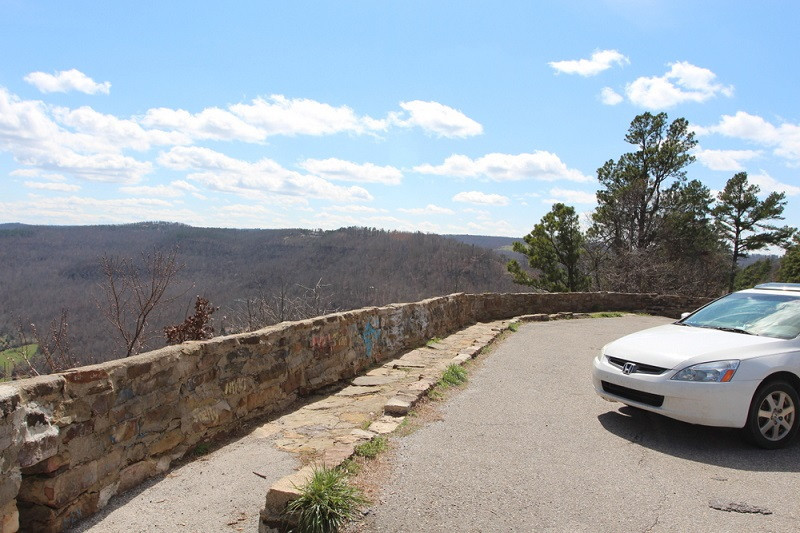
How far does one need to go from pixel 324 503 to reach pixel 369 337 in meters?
5.03

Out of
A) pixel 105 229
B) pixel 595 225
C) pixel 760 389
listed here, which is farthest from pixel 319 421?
pixel 105 229

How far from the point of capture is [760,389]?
4535 millimetres

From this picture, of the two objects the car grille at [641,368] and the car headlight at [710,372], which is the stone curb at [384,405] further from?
the car headlight at [710,372]

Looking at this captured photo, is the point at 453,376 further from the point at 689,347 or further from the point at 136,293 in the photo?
the point at 136,293

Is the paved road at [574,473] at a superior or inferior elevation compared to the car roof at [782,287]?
inferior

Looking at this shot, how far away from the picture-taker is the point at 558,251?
108ft

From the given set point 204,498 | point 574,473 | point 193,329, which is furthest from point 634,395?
point 193,329

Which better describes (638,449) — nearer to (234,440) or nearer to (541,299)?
(234,440)

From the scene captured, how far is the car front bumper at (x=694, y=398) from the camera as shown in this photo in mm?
4461

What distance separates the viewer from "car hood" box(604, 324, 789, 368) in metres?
4.69

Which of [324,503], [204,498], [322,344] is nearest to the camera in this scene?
[324,503]

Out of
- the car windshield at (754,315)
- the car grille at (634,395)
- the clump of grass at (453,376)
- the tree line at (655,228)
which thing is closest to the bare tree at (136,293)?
the clump of grass at (453,376)

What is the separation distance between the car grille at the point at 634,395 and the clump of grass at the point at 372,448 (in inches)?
94.3

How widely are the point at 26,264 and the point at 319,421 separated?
82473 mm
